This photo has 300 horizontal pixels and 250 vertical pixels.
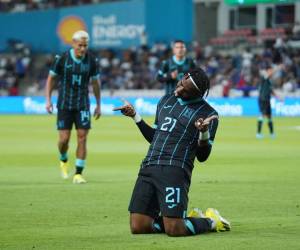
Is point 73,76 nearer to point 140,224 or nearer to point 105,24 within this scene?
point 140,224

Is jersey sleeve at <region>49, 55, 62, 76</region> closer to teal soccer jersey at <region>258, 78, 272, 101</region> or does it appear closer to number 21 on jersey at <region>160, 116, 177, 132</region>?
number 21 on jersey at <region>160, 116, 177, 132</region>

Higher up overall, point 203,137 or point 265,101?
point 203,137

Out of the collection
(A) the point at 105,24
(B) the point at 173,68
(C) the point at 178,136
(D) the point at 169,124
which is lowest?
(A) the point at 105,24

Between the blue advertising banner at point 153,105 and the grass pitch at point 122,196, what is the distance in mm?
14808

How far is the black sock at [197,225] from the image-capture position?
1008 cm

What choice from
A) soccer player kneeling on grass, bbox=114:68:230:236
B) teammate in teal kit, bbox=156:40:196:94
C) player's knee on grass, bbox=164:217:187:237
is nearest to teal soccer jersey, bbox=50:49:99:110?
teammate in teal kit, bbox=156:40:196:94

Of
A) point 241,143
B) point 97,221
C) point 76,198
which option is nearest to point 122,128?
point 241,143

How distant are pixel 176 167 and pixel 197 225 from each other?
66 centimetres

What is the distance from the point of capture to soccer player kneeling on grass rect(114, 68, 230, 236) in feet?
32.8

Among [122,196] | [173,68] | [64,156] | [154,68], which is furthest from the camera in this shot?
[154,68]

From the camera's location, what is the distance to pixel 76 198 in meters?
13.6

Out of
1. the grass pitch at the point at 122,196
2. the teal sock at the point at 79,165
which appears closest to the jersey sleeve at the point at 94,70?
the teal sock at the point at 79,165

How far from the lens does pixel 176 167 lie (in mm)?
10172

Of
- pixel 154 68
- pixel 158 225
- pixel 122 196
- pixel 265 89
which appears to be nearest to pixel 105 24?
pixel 154 68
